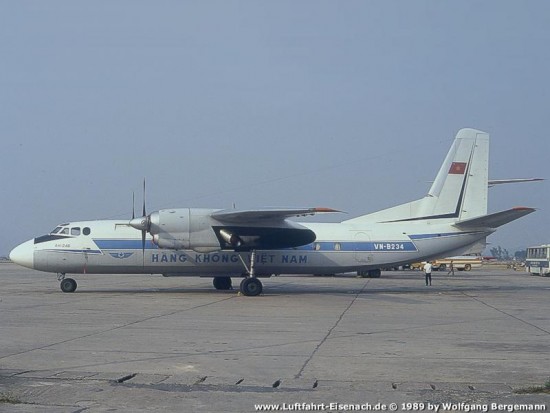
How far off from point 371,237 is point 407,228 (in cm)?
176

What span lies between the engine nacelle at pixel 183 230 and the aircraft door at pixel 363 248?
6.22m

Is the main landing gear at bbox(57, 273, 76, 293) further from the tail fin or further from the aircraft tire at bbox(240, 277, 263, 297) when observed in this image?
the tail fin

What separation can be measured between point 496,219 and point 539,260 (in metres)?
37.5

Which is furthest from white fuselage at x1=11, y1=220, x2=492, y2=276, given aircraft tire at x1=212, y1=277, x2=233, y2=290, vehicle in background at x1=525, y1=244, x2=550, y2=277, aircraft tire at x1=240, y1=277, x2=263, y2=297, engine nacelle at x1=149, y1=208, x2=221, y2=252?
vehicle in background at x1=525, y1=244, x2=550, y2=277

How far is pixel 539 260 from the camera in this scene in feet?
211

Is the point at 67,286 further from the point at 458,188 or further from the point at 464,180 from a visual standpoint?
the point at 464,180

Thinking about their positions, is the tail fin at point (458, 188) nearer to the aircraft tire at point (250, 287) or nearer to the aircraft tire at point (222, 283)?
the aircraft tire at point (222, 283)

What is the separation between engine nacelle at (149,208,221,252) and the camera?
2762 cm

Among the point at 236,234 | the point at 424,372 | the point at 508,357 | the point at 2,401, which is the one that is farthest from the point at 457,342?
the point at 236,234

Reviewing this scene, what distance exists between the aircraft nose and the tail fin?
1394 cm

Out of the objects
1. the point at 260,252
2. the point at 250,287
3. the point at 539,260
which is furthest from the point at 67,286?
the point at 539,260

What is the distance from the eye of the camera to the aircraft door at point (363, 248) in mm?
30594

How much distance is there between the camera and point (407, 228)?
31406 millimetres

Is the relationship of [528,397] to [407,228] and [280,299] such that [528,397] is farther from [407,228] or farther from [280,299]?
[407,228]
